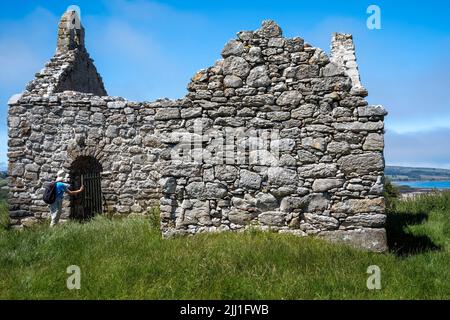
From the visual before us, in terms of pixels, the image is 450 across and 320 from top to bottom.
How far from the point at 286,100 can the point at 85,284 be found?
14.5 ft

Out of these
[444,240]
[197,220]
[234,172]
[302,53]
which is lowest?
[444,240]

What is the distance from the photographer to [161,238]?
22.9 ft

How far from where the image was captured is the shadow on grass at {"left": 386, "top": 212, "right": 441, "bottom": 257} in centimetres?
691

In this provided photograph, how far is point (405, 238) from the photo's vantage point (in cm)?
782

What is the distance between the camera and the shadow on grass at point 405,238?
691cm

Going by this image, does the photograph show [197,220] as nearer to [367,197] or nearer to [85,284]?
[85,284]

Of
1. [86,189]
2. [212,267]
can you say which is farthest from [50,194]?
[212,267]

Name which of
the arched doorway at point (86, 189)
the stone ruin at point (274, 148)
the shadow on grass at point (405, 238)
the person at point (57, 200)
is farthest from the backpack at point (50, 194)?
the shadow on grass at point (405, 238)

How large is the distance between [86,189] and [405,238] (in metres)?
8.24

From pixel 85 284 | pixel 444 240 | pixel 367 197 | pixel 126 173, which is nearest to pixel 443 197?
pixel 444 240

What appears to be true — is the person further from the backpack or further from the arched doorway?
the arched doorway

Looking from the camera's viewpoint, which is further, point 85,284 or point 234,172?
point 234,172

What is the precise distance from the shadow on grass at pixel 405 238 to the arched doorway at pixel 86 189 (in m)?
7.52

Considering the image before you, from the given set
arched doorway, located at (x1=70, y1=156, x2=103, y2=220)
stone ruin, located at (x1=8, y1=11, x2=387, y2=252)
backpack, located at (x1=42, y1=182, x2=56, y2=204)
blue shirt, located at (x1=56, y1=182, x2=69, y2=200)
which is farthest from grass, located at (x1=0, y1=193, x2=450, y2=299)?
arched doorway, located at (x1=70, y1=156, x2=103, y2=220)
